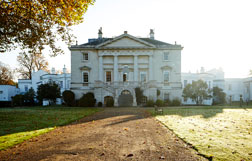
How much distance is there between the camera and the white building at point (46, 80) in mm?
47416

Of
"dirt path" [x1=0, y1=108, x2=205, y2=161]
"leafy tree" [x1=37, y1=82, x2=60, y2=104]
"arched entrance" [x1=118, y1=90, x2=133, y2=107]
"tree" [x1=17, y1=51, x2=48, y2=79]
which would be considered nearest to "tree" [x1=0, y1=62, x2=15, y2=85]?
"tree" [x1=17, y1=51, x2=48, y2=79]

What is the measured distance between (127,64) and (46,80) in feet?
82.7

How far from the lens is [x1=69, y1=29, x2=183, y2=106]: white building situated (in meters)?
36.4

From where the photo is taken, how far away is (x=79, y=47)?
37.2 metres

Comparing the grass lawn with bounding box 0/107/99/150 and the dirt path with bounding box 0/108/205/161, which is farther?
the grass lawn with bounding box 0/107/99/150

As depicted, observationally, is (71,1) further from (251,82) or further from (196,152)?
(251,82)

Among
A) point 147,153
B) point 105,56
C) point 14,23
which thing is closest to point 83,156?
point 147,153

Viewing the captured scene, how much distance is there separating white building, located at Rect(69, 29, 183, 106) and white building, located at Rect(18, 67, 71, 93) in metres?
11.2

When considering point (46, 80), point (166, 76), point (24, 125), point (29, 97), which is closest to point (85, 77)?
point (29, 97)

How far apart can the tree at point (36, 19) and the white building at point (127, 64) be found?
2099 cm

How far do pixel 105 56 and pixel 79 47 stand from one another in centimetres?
593

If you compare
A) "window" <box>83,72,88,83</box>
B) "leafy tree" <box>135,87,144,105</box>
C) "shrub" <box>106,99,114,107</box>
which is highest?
"window" <box>83,72,88,83</box>

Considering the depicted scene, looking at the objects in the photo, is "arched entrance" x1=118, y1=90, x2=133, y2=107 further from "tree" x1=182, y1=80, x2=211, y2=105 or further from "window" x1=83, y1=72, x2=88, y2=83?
"tree" x1=182, y1=80, x2=211, y2=105

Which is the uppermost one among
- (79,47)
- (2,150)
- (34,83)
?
(79,47)
